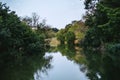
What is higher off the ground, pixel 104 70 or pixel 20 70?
pixel 104 70

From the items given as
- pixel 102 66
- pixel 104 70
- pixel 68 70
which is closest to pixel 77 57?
pixel 68 70

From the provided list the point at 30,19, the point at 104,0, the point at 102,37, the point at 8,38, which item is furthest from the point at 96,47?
the point at 30,19

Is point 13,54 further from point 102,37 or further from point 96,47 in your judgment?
point 96,47

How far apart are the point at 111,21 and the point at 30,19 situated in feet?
174

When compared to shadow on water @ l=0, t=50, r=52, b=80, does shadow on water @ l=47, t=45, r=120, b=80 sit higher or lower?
higher

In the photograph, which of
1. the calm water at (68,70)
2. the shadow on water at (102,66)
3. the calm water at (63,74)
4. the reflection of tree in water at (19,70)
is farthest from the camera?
the reflection of tree in water at (19,70)

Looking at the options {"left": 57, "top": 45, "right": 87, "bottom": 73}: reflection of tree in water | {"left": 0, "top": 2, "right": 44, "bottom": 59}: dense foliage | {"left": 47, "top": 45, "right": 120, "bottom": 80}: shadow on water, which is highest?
{"left": 0, "top": 2, "right": 44, "bottom": 59}: dense foliage

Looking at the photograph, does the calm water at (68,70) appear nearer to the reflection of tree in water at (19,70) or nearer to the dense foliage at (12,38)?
the reflection of tree in water at (19,70)

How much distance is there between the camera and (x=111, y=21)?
41125 mm

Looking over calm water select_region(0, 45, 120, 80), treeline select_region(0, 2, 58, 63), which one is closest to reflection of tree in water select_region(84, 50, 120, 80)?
calm water select_region(0, 45, 120, 80)

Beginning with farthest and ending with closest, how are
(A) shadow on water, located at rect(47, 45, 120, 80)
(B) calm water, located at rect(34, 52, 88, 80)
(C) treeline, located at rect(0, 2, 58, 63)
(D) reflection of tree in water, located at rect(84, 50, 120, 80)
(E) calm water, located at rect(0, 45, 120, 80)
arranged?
1. (C) treeline, located at rect(0, 2, 58, 63)
2. (B) calm water, located at rect(34, 52, 88, 80)
3. (E) calm water, located at rect(0, 45, 120, 80)
4. (A) shadow on water, located at rect(47, 45, 120, 80)
5. (D) reflection of tree in water, located at rect(84, 50, 120, 80)

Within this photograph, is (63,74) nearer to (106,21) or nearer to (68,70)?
(68,70)

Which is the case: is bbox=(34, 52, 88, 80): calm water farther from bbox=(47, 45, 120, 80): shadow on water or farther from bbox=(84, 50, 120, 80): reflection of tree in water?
bbox=(84, 50, 120, 80): reflection of tree in water

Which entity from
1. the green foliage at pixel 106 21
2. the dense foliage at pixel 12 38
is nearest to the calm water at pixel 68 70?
the dense foliage at pixel 12 38
